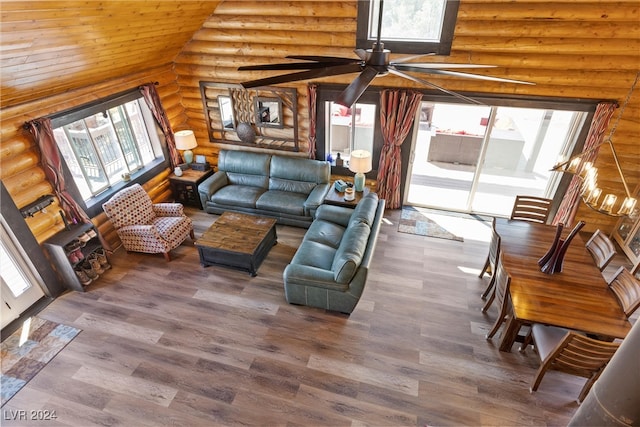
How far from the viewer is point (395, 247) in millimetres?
5445

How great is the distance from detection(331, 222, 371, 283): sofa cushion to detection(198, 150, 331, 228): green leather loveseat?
137cm

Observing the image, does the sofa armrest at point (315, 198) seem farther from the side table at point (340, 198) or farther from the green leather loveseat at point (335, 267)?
the green leather loveseat at point (335, 267)

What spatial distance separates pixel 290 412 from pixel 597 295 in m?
3.19

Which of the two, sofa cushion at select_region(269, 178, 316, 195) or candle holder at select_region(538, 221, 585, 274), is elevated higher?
candle holder at select_region(538, 221, 585, 274)

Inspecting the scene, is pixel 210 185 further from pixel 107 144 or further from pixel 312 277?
pixel 312 277

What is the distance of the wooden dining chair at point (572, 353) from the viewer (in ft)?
9.08

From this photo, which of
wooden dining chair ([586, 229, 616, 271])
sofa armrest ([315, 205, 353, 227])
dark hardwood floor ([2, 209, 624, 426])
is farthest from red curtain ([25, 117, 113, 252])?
wooden dining chair ([586, 229, 616, 271])

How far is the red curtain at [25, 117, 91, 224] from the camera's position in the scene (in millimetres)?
4137

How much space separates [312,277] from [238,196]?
260cm

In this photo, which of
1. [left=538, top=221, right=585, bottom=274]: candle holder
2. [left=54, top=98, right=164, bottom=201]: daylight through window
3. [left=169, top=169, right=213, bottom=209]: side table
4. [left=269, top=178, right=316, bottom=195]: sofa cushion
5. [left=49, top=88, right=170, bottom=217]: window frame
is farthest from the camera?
[left=169, top=169, right=213, bottom=209]: side table

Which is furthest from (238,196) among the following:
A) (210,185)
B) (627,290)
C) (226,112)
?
(627,290)

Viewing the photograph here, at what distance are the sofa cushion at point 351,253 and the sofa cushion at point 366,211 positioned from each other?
0.43ft

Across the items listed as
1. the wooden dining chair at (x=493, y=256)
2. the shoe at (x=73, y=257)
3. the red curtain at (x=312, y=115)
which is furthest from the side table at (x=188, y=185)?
the wooden dining chair at (x=493, y=256)

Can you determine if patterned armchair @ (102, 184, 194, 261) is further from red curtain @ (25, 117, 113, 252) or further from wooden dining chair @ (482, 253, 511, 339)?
wooden dining chair @ (482, 253, 511, 339)
